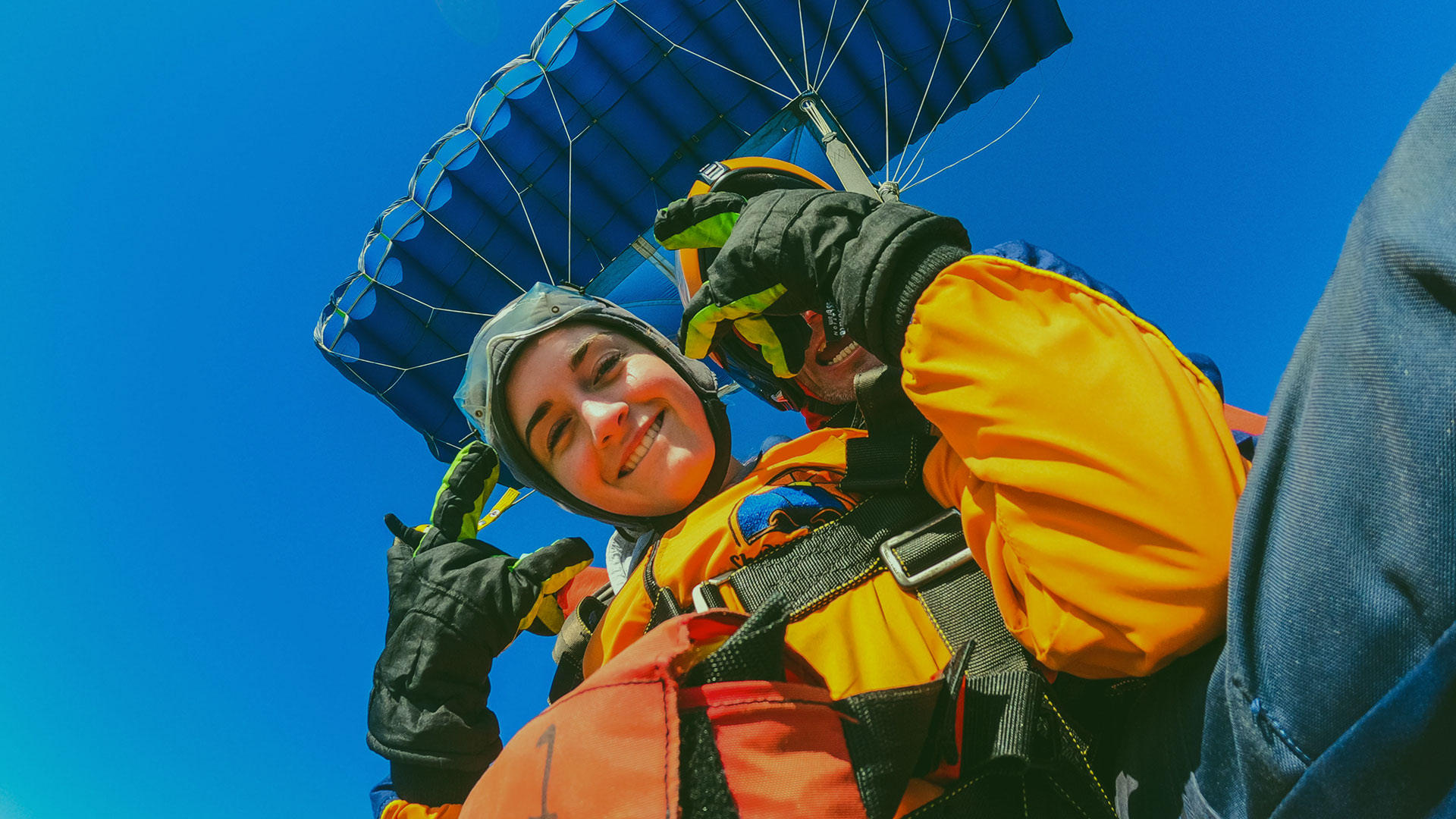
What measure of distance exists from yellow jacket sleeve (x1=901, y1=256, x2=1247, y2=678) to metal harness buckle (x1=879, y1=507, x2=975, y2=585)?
0.33m

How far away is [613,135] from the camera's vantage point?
886cm

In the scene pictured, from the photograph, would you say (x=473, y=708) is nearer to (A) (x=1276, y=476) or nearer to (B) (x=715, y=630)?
Result: (B) (x=715, y=630)

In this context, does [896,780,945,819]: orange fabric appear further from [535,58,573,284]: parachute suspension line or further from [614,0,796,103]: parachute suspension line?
[614,0,796,103]: parachute suspension line

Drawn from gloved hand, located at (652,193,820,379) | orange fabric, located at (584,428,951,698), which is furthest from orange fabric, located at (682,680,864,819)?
gloved hand, located at (652,193,820,379)

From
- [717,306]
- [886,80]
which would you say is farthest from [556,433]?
[886,80]

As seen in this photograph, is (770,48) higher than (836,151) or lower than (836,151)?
higher

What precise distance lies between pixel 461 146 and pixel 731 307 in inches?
275

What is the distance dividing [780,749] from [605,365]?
1.79m

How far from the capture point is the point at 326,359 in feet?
27.5

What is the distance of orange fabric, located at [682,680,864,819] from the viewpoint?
1.04 m

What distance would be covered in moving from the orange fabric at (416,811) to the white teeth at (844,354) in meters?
2.03

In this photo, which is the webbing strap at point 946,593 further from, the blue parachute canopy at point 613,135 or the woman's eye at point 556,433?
→ the blue parachute canopy at point 613,135

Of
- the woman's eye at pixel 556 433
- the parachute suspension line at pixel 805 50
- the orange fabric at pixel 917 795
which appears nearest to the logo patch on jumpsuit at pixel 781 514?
the orange fabric at pixel 917 795

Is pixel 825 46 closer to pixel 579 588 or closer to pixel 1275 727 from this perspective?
pixel 579 588
